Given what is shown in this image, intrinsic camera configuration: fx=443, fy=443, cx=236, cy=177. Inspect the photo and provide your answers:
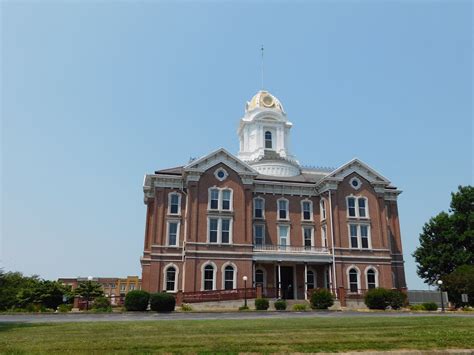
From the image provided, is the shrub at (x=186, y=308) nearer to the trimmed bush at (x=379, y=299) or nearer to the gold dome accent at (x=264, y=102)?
the trimmed bush at (x=379, y=299)

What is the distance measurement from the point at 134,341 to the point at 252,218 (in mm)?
33688

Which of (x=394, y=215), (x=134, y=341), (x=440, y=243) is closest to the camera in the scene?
(x=134, y=341)

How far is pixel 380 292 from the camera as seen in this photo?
34.9 metres

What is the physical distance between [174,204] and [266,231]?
382 inches

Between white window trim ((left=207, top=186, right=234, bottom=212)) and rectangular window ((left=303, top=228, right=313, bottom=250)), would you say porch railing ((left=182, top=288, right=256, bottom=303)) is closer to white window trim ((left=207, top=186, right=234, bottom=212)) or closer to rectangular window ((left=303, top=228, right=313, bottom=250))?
white window trim ((left=207, top=186, right=234, bottom=212))

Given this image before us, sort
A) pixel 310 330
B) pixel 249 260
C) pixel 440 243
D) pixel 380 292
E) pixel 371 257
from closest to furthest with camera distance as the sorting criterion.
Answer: pixel 310 330, pixel 380 292, pixel 249 260, pixel 371 257, pixel 440 243

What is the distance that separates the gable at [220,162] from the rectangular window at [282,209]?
4.72 m

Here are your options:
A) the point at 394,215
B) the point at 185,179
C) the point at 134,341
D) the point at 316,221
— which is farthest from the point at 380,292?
the point at 134,341

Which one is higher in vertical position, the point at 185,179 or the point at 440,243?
the point at 185,179

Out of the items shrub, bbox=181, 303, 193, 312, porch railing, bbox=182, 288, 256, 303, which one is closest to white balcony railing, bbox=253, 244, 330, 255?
porch railing, bbox=182, 288, 256, 303

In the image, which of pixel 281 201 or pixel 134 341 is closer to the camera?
pixel 134 341

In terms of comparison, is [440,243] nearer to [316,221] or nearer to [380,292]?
[316,221]

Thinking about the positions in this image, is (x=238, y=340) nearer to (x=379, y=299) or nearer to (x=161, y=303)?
(x=161, y=303)

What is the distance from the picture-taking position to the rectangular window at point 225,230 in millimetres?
41969
